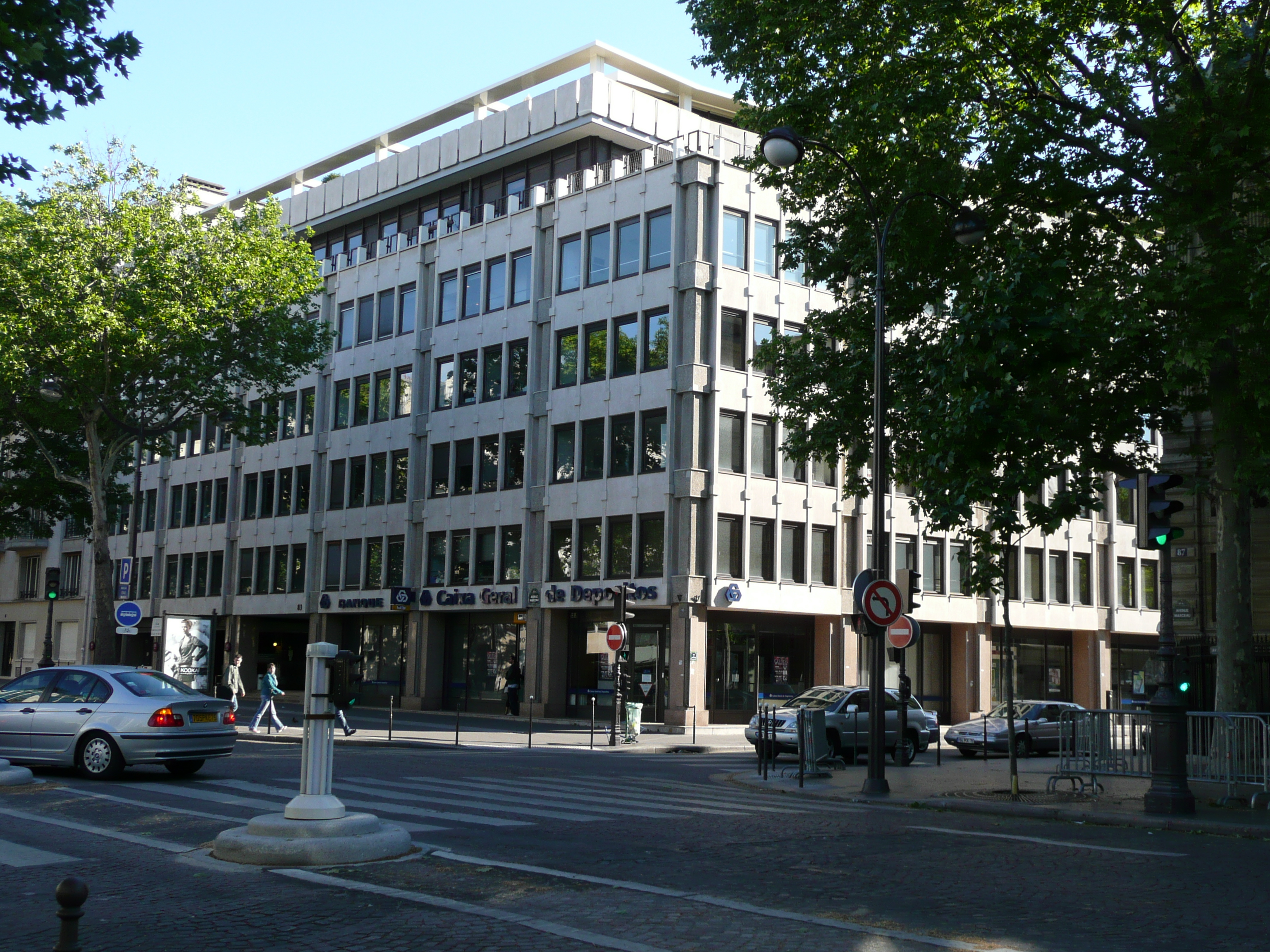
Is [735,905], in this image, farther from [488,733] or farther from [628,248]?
[628,248]

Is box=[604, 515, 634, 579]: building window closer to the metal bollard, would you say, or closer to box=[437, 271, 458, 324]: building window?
box=[437, 271, 458, 324]: building window

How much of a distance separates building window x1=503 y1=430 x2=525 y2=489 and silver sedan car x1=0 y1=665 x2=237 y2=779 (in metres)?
27.0

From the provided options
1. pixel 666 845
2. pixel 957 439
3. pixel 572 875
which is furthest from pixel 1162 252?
pixel 572 875

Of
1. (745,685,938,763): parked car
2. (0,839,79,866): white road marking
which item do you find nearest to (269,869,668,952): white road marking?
(0,839,79,866): white road marking

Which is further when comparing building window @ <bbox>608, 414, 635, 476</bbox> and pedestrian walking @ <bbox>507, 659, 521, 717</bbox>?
pedestrian walking @ <bbox>507, 659, 521, 717</bbox>

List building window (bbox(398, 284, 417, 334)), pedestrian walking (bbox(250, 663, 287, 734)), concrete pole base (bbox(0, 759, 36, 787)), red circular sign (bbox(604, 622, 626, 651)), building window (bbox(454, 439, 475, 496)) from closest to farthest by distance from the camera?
concrete pole base (bbox(0, 759, 36, 787)) < red circular sign (bbox(604, 622, 626, 651)) < pedestrian walking (bbox(250, 663, 287, 734)) < building window (bbox(454, 439, 475, 496)) < building window (bbox(398, 284, 417, 334))

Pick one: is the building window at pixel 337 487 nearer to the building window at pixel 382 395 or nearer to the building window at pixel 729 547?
the building window at pixel 382 395

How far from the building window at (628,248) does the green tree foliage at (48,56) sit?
29.6m

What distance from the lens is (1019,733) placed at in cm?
3062

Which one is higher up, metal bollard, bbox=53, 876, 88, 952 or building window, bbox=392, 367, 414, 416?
building window, bbox=392, 367, 414, 416

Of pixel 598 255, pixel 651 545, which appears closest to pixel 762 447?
pixel 651 545

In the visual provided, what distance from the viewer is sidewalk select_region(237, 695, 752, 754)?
94.8 feet

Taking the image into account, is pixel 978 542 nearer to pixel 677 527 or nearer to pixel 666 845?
pixel 666 845

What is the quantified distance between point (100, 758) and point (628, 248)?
1114 inches
